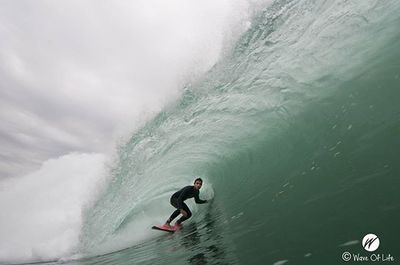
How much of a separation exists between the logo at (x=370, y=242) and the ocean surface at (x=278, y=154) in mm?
53

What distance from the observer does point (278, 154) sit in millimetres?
10023

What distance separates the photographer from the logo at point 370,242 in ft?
10.2

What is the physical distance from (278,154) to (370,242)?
6855 mm

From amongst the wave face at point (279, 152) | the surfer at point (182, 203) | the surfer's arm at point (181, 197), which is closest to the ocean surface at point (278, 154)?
the wave face at point (279, 152)

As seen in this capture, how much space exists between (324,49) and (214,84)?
5381 mm

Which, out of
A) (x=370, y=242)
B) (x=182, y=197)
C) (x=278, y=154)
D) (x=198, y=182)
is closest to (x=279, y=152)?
(x=278, y=154)

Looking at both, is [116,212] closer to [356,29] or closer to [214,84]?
[214,84]

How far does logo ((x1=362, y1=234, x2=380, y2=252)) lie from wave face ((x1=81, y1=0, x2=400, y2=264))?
0.21ft

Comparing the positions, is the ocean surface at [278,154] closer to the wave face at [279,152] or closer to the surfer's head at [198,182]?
the wave face at [279,152]

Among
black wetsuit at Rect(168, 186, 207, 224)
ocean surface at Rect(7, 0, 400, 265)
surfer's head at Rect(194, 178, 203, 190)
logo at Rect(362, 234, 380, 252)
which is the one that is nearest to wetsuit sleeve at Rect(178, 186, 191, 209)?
black wetsuit at Rect(168, 186, 207, 224)

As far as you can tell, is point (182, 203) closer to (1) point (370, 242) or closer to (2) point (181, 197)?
(2) point (181, 197)

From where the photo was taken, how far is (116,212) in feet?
50.0

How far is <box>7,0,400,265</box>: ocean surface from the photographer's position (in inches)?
167

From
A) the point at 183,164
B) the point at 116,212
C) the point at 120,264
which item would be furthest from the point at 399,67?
the point at 116,212
